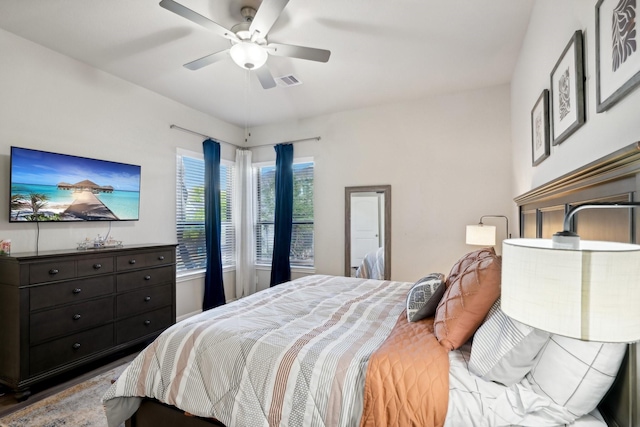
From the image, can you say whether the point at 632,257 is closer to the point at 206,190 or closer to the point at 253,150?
the point at 206,190

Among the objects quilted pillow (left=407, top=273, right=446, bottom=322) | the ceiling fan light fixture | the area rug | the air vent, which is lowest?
the area rug

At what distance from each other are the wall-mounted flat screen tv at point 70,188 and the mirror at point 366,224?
251 centimetres

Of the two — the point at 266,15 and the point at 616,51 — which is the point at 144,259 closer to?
the point at 266,15

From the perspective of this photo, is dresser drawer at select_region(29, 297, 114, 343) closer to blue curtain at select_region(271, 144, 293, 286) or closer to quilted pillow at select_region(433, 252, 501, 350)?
blue curtain at select_region(271, 144, 293, 286)

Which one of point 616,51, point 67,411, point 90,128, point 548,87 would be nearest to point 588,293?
point 616,51

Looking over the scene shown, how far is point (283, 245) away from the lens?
4520 mm

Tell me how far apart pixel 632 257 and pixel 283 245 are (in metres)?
4.09

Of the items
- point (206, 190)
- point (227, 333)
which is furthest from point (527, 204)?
point (206, 190)

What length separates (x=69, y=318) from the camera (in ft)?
8.28

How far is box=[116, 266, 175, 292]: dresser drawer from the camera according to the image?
9.57ft

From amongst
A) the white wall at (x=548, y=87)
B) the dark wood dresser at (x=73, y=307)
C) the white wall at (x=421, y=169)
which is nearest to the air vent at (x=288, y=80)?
the white wall at (x=421, y=169)

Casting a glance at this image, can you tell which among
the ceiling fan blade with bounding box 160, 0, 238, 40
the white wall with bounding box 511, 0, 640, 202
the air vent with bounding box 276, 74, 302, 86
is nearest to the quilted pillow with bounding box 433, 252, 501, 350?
the white wall with bounding box 511, 0, 640, 202

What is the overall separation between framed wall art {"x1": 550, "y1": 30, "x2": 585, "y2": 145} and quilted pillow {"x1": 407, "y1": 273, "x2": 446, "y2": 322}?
1004mm

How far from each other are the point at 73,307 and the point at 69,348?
0.32 metres
